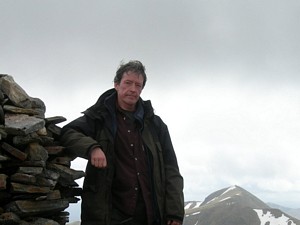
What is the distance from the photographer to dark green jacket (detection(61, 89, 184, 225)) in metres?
7.38

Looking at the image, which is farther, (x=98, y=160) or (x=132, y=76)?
(x=132, y=76)

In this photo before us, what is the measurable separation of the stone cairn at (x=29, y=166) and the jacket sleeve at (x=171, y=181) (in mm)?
1780

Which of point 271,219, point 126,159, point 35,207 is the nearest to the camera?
point 35,207

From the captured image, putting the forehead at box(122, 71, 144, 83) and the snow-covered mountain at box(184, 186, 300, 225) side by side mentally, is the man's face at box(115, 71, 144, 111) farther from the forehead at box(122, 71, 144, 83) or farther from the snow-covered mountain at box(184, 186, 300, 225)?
the snow-covered mountain at box(184, 186, 300, 225)

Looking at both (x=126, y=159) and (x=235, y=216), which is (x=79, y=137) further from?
(x=235, y=216)

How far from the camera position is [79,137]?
24.8 feet

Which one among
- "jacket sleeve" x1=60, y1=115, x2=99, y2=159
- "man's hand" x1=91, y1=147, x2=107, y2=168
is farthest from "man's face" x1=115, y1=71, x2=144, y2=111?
"man's hand" x1=91, y1=147, x2=107, y2=168

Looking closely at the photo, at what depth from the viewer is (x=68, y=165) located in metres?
7.94

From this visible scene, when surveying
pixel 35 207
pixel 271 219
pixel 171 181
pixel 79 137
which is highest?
pixel 271 219

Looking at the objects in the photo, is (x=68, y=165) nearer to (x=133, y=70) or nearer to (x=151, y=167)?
(x=151, y=167)

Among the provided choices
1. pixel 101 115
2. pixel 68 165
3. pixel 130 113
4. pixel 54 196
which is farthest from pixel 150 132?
pixel 54 196

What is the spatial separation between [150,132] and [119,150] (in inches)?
Result: 32.3

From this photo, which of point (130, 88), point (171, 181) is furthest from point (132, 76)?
point (171, 181)

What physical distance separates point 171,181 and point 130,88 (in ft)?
6.87
